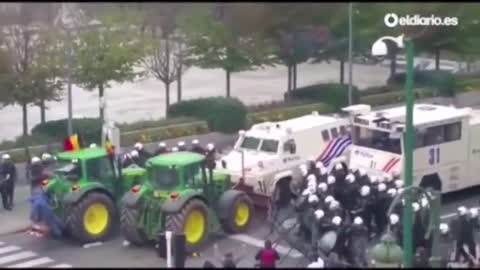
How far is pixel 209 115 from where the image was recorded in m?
30.6

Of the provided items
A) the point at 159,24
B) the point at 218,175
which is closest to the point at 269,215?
the point at 218,175

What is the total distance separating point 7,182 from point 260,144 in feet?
15.6

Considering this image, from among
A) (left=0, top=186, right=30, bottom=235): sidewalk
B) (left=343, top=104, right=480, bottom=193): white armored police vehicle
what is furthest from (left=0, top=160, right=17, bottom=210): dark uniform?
(left=343, top=104, right=480, bottom=193): white armored police vehicle

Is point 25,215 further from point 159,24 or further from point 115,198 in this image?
point 159,24

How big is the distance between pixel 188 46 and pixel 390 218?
1229cm

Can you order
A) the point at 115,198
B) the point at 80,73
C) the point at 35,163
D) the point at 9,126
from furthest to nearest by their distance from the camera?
the point at 9,126
the point at 80,73
the point at 35,163
the point at 115,198

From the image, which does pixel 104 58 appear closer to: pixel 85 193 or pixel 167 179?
pixel 85 193

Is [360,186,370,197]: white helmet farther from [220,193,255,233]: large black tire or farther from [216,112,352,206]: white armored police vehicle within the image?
[216,112,352,206]: white armored police vehicle

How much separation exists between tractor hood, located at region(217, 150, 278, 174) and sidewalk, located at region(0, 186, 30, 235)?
3.65 m

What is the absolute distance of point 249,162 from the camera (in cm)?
2286

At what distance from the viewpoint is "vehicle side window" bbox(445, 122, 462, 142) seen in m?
23.2

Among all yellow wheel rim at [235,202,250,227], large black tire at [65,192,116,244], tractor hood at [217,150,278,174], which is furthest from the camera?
tractor hood at [217,150,278,174]

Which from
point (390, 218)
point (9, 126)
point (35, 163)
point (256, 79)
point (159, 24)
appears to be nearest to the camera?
point (159, 24)

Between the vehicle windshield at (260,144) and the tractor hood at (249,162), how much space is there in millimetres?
121
